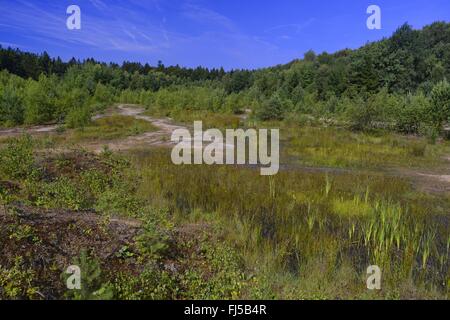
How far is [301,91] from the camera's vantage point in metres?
47.5

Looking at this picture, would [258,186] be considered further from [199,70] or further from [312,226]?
[199,70]

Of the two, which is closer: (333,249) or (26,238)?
(26,238)

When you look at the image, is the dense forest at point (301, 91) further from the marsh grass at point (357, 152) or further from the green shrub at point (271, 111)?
the marsh grass at point (357, 152)

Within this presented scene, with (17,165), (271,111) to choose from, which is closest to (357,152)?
(17,165)

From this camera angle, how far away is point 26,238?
15.5 ft

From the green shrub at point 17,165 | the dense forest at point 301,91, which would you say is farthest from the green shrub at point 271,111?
the green shrub at point 17,165

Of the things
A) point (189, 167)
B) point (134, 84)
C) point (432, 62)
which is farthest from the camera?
point (134, 84)

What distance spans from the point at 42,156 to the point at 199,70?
96.6 meters

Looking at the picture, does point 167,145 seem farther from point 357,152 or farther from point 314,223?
point 314,223

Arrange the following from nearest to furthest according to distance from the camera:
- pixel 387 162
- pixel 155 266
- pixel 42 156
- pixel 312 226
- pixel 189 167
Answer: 1. pixel 155 266
2. pixel 312 226
3. pixel 42 156
4. pixel 189 167
5. pixel 387 162

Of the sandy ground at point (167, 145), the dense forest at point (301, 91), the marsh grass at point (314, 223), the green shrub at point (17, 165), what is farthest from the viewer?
the dense forest at point (301, 91)

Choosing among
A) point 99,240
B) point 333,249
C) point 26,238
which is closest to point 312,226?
point 333,249

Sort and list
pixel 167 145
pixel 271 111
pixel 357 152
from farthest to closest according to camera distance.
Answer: pixel 271 111
pixel 167 145
pixel 357 152

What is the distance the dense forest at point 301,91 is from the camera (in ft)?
80.1
